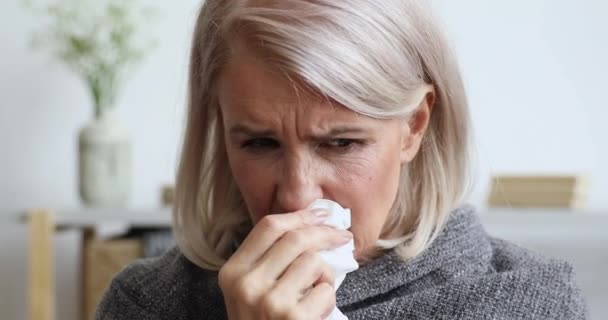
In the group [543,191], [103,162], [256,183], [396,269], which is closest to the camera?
[256,183]

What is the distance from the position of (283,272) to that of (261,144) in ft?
0.53

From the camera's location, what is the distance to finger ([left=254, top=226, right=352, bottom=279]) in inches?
40.9

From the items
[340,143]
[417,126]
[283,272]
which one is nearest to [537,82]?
[417,126]

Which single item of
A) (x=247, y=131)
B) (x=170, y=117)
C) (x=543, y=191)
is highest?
(x=247, y=131)

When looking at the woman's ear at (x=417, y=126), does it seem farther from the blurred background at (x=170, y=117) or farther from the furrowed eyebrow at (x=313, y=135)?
the blurred background at (x=170, y=117)

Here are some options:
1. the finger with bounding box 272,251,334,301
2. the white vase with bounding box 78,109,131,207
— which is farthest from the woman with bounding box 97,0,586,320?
the white vase with bounding box 78,109,131,207

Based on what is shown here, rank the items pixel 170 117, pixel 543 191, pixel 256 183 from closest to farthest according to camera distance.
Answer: pixel 256 183, pixel 543 191, pixel 170 117

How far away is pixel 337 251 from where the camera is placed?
3.58ft

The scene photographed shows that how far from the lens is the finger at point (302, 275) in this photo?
1026 mm

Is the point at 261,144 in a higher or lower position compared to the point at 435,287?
higher

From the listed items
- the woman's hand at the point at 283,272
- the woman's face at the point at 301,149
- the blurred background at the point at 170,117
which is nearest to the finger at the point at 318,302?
the woman's hand at the point at 283,272

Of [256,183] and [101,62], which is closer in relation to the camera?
[256,183]

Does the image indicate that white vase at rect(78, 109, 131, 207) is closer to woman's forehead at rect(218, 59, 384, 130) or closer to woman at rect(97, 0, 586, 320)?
woman at rect(97, 0, 586, 320)

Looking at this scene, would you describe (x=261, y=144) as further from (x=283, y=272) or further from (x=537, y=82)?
(x=537, y=82)
